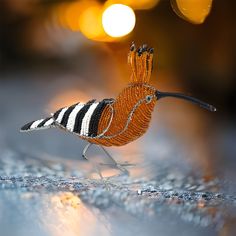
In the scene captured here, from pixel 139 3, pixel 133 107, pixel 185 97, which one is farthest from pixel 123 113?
pixel 139 3

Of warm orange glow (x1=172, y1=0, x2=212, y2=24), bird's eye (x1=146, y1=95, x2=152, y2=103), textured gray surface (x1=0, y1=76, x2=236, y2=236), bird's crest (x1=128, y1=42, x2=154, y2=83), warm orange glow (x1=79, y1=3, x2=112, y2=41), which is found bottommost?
textured gray surface (x1=0, y1=76, x2=236, y2=236)

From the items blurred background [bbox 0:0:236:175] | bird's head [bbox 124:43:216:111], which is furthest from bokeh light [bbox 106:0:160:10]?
bird's head [bbox 124:43:216:111]

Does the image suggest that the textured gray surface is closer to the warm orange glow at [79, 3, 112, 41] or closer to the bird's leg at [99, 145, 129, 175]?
the bird's leg at [99, 145, 129, 175]

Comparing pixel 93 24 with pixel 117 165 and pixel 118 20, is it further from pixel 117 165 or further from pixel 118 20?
pixel 117 165

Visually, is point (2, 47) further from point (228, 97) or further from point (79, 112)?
point (228, 97)

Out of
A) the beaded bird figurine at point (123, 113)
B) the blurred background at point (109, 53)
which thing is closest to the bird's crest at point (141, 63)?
the beaded bird figurine at point (123, 113)

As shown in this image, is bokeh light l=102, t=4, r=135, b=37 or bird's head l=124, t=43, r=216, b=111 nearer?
bird's head l=124, t=43, r=216, b=111

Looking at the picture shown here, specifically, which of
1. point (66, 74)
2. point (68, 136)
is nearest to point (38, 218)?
point (68, 136)
